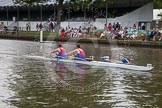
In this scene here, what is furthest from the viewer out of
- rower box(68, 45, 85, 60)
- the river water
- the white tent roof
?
the white tent roof

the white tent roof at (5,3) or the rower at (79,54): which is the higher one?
the white tent roof at (5,3)

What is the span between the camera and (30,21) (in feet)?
219

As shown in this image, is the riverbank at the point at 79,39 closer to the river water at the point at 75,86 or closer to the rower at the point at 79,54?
the river water at the point at 75,86

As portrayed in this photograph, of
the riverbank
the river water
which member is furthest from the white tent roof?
the river water

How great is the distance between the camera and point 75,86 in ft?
62.5

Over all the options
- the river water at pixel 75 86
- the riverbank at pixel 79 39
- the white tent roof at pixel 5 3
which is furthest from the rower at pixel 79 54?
the white tent roof at pixel 5 3

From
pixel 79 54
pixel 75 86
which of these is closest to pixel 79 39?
pixel 79 54

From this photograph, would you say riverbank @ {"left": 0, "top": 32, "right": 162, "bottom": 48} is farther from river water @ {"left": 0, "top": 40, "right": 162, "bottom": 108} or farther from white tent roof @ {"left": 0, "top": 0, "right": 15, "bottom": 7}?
white tent roof @ {"left": 0, "top": 0, "right": 15, "bottom": 7}

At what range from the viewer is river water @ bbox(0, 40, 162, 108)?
15547 mm

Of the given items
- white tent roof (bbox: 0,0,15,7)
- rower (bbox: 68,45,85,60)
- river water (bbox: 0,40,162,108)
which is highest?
white tent roof (bbox: 0,0,15,7)

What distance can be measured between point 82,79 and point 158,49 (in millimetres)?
19811

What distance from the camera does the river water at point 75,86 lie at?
1555cm

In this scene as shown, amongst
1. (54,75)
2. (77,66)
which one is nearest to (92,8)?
(77,66)

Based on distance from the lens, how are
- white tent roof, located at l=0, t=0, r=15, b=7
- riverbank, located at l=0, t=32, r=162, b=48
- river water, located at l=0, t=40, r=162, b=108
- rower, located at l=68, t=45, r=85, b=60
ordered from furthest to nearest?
white tent roof, located at l=0, t=0, r=15, b=7, riverbank, located at l=0, t=32, r=162, b=48, rower, located at l=68, t=45, r=85, b=60, river water, located at l=0, t=40, r=162, b=108
